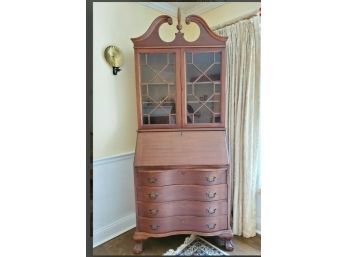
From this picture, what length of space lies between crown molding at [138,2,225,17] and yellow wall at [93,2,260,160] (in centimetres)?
2

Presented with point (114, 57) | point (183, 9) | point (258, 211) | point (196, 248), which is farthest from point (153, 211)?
point (183, 9)

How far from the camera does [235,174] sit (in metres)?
1.28

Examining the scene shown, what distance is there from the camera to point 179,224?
45.7 inches

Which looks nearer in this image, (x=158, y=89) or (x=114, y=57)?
(x=114, y=57)

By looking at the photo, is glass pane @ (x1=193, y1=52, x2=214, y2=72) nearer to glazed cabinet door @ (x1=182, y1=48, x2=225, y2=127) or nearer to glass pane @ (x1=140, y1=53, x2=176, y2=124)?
glazed cabinet door @ (x1=182, y1=48, x2=225, y2=127)

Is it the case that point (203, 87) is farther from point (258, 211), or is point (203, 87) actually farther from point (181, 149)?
point (258, 211)

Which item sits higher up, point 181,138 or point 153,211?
point 181,138

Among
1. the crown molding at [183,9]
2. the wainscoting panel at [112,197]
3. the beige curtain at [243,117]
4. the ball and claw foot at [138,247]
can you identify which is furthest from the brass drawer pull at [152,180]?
the crown molding at [183,9]

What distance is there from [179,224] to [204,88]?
32.2 inches

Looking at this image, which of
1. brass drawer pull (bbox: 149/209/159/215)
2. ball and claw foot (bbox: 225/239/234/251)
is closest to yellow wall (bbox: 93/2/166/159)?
brass drawer pull (bbox: 149/209/159/215)

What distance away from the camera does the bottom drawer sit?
1153mm

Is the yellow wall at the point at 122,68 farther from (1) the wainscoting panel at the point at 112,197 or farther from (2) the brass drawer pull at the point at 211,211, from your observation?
(2) the brass drawer pull at the point at 211,211
